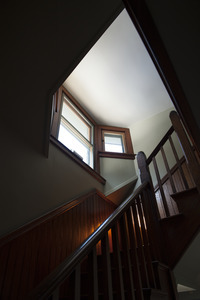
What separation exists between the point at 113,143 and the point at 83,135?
90cm

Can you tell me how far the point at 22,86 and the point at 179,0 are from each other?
1.33 m

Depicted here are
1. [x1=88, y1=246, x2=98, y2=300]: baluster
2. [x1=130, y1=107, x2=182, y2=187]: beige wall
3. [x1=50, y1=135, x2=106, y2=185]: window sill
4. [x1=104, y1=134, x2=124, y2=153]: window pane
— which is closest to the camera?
[x1=88, y1=246, x2=98, y2=300]: baluster

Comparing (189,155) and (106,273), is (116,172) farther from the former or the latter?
(106,273)

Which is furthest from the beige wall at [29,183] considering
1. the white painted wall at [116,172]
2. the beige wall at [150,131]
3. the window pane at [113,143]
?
the beige wall at [150,131]

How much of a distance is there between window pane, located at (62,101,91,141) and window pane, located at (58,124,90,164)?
0.32m

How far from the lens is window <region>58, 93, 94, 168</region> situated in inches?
134

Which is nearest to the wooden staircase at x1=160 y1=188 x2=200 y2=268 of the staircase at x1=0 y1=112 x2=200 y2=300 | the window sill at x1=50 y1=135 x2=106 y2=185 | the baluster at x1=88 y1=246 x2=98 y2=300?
the staircase at x1=0 y1=112 x2=200 y2=300

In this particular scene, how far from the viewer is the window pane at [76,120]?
376 cm

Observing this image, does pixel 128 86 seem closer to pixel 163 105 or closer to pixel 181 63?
pixel 163 105

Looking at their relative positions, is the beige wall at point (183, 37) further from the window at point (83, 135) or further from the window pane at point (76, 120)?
the window pane at point (76, 120)

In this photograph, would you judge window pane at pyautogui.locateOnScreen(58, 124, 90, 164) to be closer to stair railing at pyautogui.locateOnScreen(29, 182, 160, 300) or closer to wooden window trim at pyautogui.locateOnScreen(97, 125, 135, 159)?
wooden window trim at pyautogui.locateOnScreen(97, 125, 135, 159)

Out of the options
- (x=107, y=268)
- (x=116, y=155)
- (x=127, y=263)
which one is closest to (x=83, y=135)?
(x=116, y=155)

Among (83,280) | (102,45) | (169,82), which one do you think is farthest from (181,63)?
(102,45)

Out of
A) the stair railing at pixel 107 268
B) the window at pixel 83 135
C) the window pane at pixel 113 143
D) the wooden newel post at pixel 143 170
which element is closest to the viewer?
the stair railing at pixel 107 268
